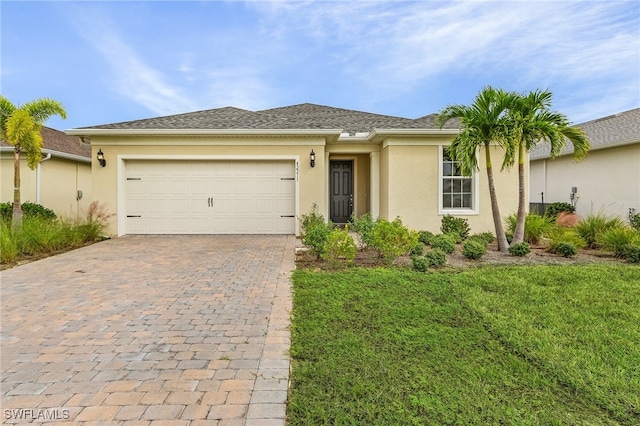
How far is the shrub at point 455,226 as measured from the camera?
9.76 metres

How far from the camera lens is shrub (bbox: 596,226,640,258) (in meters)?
7.20

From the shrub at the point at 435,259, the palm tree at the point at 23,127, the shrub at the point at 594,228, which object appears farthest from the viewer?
the palm tree at the point at 23,127

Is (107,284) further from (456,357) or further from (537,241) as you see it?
(537,241)

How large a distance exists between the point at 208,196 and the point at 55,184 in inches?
270

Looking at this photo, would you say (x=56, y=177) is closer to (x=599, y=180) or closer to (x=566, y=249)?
(x=566, y=249)

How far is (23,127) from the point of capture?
8.71 metres

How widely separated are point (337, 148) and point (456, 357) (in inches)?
371

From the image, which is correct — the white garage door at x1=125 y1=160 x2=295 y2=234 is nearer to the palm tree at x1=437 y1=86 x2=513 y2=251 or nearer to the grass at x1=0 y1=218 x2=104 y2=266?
the grass at x1=0 y1=218 x2=104 y2=266

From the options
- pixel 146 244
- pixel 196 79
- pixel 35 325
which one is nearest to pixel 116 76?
pixel 196 79

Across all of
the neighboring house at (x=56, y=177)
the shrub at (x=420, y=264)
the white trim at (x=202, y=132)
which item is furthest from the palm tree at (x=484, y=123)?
the neighboring house at (x=56, y=177)

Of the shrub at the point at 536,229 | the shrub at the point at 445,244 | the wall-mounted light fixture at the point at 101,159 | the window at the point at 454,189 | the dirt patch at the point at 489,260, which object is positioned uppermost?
the wall-mounted light fixture at the point at 101,159

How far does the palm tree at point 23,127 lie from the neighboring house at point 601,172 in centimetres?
1709

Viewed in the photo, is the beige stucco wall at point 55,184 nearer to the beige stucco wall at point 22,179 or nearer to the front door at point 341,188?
the beige stucco wall at point 22,179

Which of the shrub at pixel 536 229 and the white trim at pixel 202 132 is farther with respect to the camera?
the white trim at pixel 202 132
